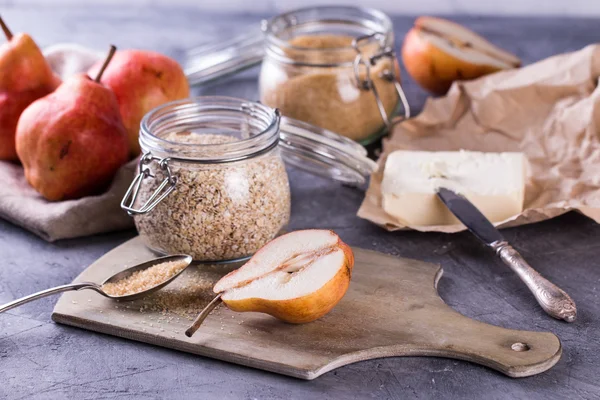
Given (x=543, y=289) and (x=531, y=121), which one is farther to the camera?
(x=531, y=121)

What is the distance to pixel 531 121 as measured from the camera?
1.47 m

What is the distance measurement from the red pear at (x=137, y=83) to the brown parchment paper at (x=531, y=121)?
0.41 m

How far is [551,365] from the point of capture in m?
0.88

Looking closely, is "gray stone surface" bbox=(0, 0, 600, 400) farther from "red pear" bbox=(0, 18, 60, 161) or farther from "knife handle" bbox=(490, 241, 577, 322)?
"red pear" bbox=(0, 18, 60, 161)

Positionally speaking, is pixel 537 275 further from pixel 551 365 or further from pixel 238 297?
pixel 238 297

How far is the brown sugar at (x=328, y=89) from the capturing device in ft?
4.46

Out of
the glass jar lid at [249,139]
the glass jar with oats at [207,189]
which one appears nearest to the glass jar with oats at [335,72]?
the glass jar lid at [249,139]

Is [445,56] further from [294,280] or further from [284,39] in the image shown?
[294,280]

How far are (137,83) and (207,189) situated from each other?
400mm

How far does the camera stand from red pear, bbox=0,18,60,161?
4.20 ft

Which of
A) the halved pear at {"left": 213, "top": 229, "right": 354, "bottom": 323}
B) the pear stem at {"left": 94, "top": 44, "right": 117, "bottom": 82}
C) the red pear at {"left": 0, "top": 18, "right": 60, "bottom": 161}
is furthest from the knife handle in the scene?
the red pear at {"left": 0, "top": 18, "right": 60, "bottom": 161}

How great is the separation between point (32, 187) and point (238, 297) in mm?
541

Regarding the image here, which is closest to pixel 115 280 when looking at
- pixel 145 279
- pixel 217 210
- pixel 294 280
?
pixel 145 279

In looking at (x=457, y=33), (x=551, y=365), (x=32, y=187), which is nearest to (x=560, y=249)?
(x=551, y=365)
